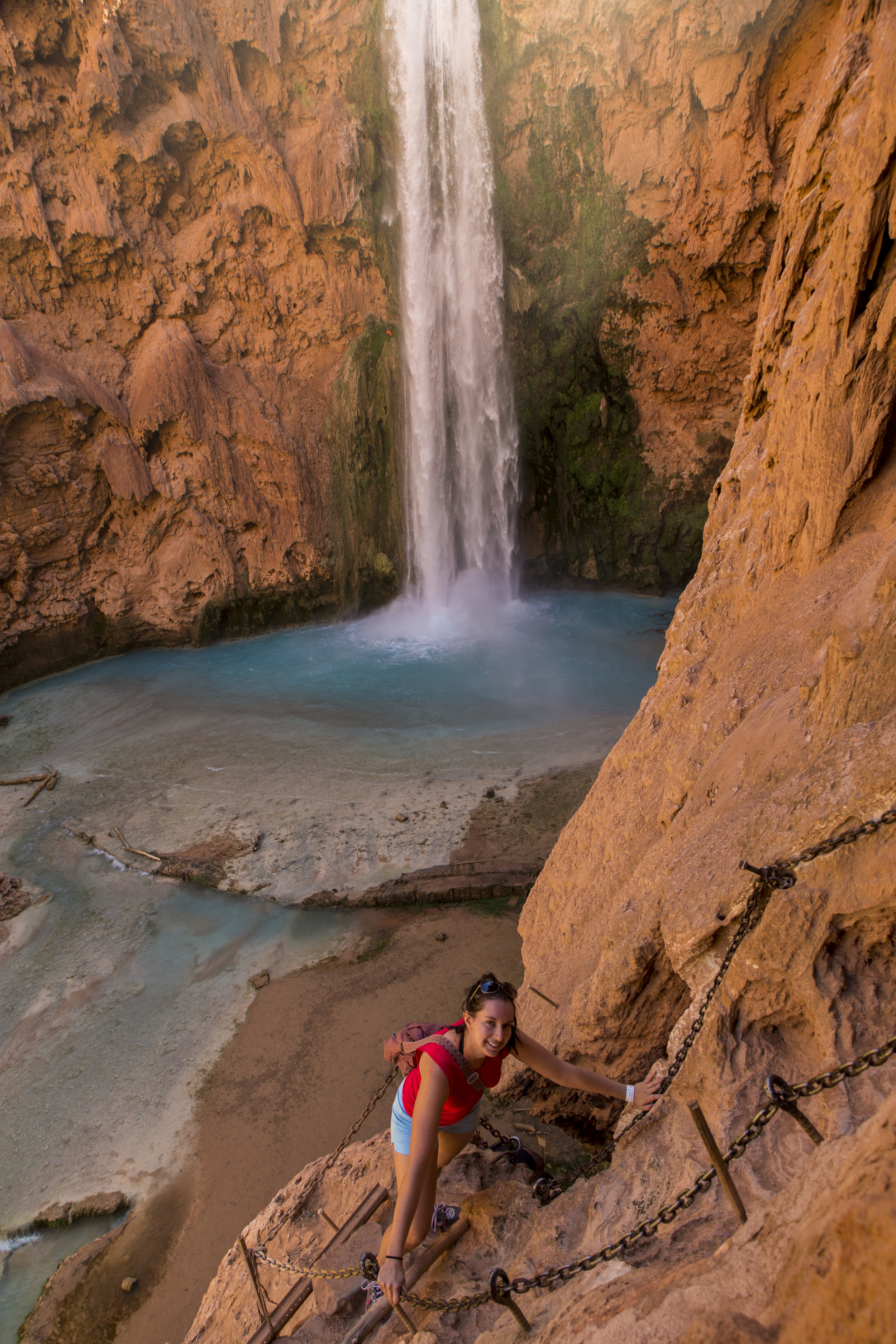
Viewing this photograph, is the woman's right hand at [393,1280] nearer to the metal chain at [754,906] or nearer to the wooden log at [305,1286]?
the metal chain at [754,906]

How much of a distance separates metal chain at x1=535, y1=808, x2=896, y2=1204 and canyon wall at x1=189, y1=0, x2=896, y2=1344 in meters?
0.04

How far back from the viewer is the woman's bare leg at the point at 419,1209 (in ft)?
6.84

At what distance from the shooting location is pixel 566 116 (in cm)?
1362

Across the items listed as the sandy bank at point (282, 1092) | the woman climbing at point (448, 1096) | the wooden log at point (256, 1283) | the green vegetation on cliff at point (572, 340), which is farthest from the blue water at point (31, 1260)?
the green vegetation on cliff at point (572, 340)

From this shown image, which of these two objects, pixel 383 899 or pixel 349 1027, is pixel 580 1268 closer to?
pixel 349 1027

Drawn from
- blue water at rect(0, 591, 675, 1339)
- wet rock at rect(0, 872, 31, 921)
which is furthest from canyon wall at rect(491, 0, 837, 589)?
wet rock at rect(0, 872, 31, 921)

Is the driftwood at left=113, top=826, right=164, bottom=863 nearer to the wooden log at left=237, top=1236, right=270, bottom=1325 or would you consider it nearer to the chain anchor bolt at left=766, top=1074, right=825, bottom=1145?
the wooden log at left=237, top=1236, right=270, bottom=1325

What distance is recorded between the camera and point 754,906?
6.39ft

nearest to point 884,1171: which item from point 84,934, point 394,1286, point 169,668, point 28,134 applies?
point 394,1286

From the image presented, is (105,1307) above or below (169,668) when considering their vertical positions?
below

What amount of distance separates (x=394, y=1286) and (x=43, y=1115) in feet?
12.8

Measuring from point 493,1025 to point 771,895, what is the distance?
875 mm

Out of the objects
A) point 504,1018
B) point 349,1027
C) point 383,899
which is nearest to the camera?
point 504,1018

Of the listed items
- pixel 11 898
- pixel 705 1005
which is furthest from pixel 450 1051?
pixel 11 898
